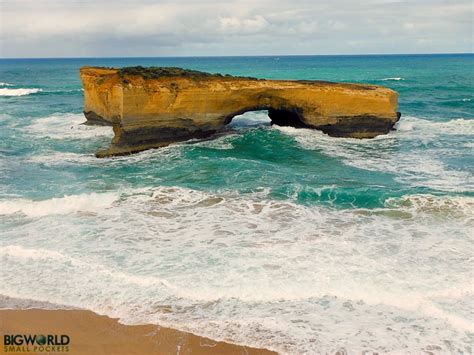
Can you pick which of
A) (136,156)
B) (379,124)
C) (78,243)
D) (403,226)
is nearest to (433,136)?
(379,124)

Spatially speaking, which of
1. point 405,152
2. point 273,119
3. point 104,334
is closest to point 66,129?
point 273,119

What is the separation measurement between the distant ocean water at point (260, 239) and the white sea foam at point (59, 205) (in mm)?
57

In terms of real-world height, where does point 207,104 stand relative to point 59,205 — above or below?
above

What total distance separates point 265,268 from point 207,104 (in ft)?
40.4

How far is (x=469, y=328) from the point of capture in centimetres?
842

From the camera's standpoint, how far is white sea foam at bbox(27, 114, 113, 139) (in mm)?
25587

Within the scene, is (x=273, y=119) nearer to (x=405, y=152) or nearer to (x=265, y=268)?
(x=405, y=152)

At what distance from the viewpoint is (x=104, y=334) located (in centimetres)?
848

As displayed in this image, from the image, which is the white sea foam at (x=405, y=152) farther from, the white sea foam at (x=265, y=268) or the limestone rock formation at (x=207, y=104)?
the white sea foam at (x=265, y=268)

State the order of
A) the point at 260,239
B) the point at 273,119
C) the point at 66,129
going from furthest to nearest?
the point at 66,129 < the point at 273,119 < the point at 260,239

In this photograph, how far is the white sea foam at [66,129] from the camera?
2559cm

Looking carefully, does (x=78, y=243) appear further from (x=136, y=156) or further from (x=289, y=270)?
(x=136, y=156)

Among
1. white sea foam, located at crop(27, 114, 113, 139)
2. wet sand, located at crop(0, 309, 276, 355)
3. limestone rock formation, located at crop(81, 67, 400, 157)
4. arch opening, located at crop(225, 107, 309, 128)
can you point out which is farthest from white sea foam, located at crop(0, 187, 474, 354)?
white sea foam, located at crop(27, 114, 113, 139)

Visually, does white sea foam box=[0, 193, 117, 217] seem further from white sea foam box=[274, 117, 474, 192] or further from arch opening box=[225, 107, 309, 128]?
white sea foam box=[274, 117, 474, 192]
